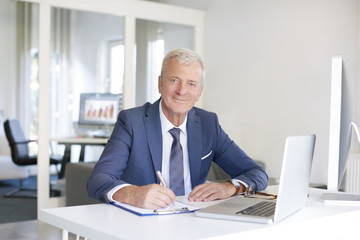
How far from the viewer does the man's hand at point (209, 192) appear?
1762 millimetres

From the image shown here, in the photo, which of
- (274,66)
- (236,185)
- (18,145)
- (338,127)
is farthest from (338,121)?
(18,145)

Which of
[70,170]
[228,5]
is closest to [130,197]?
[70,170]

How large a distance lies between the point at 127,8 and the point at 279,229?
14.8ft

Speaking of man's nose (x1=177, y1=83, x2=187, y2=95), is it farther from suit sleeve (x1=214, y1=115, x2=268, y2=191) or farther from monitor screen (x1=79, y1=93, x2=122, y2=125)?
monitor screen (x1=79, y1=93, x2=122, y2=125)

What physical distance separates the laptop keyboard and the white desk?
61mm

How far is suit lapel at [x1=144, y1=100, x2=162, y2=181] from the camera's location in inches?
82.6

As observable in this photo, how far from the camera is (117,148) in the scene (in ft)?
6.61

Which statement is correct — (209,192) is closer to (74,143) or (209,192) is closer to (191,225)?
(191,225)

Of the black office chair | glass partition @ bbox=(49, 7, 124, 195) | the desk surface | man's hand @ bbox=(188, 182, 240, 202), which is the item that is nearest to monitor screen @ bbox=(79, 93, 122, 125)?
glass partition @ bbox=(49, 7, 124, 195)

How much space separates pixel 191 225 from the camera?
53.1 inches

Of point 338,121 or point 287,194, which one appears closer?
point 287,194

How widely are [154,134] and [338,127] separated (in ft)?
2.49

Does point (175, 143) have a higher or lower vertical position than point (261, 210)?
higher

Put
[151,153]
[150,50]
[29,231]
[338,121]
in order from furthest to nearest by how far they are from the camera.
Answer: [150,50] → [29,231] → [151,153] → [338,121]
